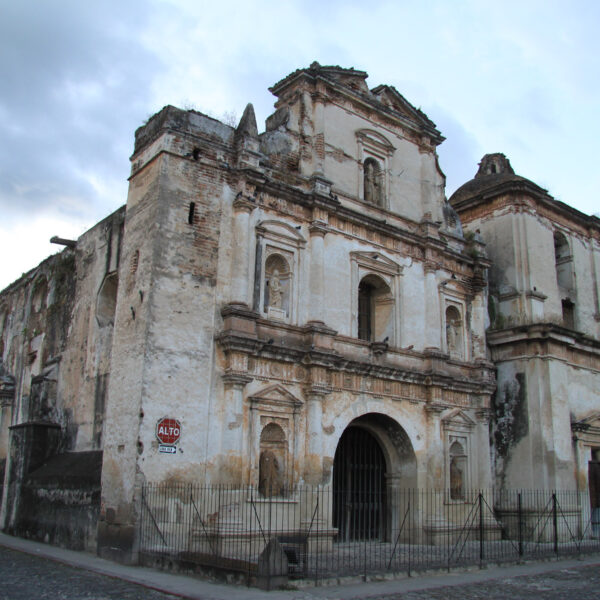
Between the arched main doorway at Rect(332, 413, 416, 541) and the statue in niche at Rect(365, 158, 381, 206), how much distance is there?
6.05 m

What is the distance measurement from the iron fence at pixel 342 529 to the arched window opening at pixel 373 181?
25.7 feet

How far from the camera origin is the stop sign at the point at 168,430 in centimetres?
1284

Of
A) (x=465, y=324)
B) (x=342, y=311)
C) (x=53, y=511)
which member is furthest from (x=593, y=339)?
(x=53, y=511)

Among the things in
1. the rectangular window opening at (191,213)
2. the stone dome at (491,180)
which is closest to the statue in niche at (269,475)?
the rectangular window opening at (191,213)

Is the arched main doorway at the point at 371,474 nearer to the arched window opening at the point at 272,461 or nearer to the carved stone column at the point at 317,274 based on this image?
the arched window opening at the point at 272,461

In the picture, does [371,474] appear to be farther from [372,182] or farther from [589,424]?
[372,182]

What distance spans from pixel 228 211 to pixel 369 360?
506 cm

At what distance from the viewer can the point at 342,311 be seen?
650 inches

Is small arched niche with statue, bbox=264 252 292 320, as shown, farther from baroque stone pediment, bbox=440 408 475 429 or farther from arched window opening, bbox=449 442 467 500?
arched window opening, bbox=449 442 467 500

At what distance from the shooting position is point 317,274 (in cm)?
1605

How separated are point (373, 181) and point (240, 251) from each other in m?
5.90

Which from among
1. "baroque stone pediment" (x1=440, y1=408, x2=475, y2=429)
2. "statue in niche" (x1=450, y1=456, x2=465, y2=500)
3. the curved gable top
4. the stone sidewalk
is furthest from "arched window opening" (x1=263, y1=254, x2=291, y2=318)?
"statue in niche" (x1=450, y1=456, x2=465, y2=500)

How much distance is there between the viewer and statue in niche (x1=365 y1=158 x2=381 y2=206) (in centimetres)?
1891

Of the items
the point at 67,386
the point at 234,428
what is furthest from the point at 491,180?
the point at 67,386
